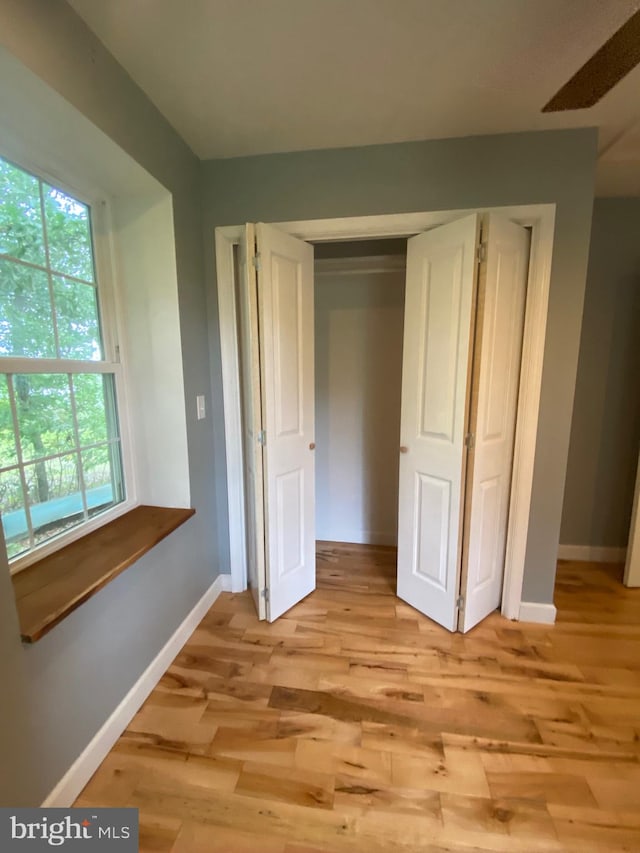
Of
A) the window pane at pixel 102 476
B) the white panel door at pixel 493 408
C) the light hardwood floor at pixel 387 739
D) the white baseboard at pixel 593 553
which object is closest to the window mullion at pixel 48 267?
the window pane at pixel 102 476

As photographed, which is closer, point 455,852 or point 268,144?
point 455,852

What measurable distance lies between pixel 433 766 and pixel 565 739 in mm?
553

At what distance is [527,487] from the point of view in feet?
6.27

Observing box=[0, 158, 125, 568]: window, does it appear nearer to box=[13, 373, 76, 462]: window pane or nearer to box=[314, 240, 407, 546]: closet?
box=[13, 373, 76, 462]: window pane

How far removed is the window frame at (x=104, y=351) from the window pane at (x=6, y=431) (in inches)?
4.5

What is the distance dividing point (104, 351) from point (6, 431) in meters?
0.61

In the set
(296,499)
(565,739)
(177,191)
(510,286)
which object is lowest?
(565,739)

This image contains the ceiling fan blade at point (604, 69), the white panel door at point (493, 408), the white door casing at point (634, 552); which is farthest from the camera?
the white door casing at point (634, 552)

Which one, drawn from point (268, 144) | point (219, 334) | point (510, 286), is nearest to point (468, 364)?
point (510, 286)

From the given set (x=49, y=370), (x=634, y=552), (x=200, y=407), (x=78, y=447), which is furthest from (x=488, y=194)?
(x=634, y=552)

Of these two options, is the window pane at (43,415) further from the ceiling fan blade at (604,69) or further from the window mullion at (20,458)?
the ceiling fan blade at (604,69)

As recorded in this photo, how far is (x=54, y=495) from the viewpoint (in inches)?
54.9

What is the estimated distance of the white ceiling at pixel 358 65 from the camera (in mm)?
1141

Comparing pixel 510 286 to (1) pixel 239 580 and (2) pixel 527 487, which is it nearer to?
(2) pixel 527 487
